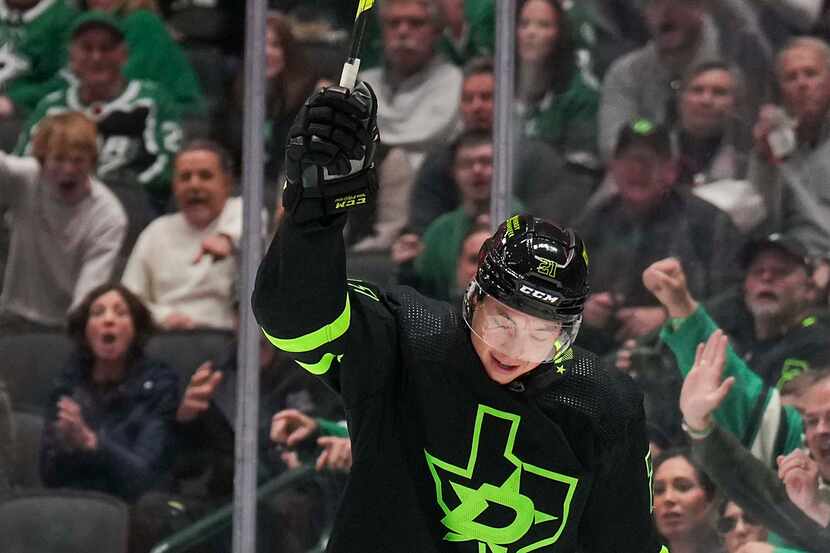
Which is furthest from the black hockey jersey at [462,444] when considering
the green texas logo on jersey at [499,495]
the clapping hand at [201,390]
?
the clapping hand at [201,390]

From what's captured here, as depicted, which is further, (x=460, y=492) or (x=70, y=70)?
(x=70, y=70)

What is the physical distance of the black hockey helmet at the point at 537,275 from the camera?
1.98 meters

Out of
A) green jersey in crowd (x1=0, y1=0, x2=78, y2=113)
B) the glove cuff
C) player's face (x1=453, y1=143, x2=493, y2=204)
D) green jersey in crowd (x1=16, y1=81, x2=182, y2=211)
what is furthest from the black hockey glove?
green jersey in crowd (x1=0, y1=0, x2=78, y2=113)

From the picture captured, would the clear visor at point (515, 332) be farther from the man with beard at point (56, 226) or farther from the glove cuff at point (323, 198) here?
the man with beard at point (56, 226)

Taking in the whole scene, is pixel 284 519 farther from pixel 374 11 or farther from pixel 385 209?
pixel 374 11

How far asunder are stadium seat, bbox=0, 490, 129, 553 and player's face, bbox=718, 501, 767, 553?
Answer: 1567mm

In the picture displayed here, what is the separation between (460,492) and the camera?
6.97 ft

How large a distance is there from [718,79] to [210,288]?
4.73ft

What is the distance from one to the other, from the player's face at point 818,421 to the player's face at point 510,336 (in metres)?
1.55

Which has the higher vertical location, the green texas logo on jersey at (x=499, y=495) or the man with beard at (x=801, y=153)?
the man with beard at (x=801, y=153)

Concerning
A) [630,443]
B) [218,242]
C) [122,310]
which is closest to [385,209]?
[218,242]

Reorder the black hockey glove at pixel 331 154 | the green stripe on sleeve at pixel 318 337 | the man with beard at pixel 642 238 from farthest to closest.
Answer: the man with beard at pixel 642 238, the green stripe on sleeve at pixel 318 337, the black hockey glove at pixel 331 154

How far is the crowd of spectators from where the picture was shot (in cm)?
348

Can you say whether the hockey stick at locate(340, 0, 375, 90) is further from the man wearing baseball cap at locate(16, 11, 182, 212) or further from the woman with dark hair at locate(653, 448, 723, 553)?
the woman with dark hair at locate(653, 448, 723, 553)
